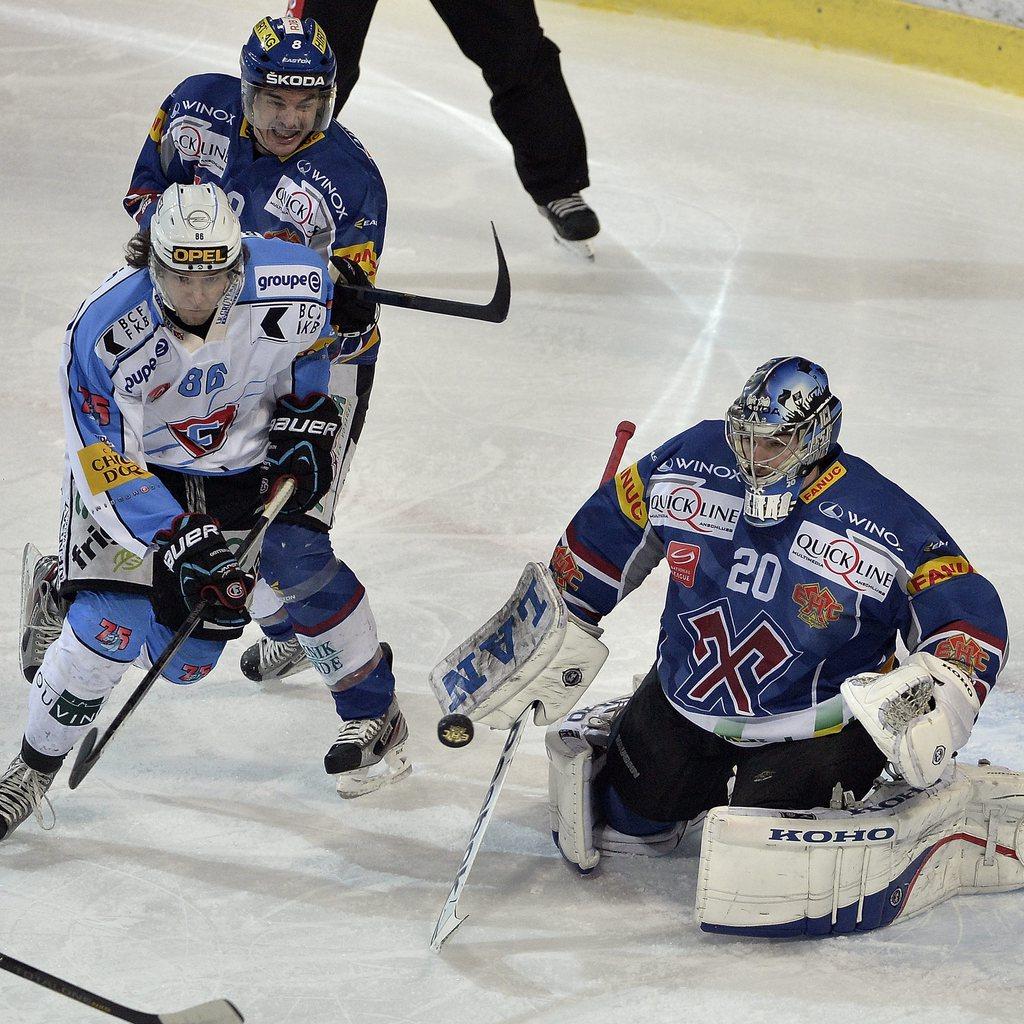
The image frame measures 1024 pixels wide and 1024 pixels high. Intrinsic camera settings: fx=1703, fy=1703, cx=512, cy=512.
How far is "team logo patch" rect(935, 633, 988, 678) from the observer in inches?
105

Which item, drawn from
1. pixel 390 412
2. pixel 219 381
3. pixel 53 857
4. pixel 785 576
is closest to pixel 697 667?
pixel 785 576

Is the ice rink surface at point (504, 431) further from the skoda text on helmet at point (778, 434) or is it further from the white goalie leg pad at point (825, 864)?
the skoda text on helmet at point (778, 434)

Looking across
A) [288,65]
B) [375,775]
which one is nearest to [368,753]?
[375,775]

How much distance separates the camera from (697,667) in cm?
289

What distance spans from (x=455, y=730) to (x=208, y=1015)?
598 mm

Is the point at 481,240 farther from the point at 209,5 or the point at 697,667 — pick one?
the point at 697,667

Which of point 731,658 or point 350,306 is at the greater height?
point 350,306

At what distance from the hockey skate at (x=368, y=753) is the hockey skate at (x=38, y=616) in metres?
0.66

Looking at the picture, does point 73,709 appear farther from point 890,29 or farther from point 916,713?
point 890,29

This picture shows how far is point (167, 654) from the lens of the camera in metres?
2.88

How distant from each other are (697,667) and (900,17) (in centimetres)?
501

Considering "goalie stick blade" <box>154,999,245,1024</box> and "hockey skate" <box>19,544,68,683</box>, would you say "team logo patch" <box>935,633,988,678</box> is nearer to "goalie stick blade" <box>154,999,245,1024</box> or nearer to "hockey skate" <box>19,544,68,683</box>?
"goalie stick blade" <box>154,999,245,1024</box>

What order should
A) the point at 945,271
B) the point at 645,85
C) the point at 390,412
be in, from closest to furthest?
the point at 390,412
the point at 945,271
the point at 645,85

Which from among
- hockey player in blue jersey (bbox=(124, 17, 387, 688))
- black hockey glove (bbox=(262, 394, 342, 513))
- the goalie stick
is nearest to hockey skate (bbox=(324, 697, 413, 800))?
the goalie stick
